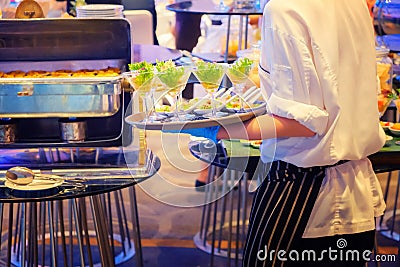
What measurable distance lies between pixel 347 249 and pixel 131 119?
671mm

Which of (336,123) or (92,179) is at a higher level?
(336,123)

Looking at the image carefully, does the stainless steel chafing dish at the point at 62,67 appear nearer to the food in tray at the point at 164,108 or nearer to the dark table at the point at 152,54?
the food in tray at the point at 164,108

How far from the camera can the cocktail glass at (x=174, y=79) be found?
6.35 ft

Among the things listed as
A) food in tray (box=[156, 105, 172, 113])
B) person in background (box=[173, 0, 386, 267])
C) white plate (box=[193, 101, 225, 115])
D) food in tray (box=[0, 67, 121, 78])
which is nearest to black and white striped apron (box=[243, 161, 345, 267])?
person in background (box=[173, 0, 386, 267])

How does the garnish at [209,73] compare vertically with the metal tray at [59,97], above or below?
above

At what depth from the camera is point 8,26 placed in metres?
2.36

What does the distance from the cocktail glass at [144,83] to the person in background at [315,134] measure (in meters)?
0.20

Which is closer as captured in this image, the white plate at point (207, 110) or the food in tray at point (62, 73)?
the white plate at point (207, 110)

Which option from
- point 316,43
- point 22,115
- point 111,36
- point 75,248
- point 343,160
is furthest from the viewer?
point 75,248

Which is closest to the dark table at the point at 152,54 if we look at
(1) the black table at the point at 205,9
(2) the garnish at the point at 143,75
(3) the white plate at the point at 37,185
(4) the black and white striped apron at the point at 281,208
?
(1) the black table at the point at 205,9

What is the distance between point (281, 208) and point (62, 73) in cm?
93

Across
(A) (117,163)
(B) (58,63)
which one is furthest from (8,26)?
(A) (117,163)

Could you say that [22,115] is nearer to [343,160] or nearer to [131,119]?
[131,119]

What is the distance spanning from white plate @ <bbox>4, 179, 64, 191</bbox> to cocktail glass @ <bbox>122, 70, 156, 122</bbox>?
1.21ft
